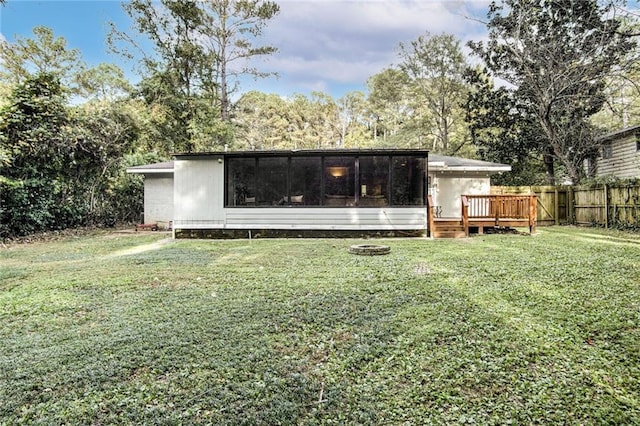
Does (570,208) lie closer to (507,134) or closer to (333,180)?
(507,134)

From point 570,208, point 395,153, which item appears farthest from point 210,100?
point 570,208

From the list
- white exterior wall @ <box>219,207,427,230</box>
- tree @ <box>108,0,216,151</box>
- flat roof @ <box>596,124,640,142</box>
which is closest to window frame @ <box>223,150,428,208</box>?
white exterior wall @ <box>219,207,427,230</box>

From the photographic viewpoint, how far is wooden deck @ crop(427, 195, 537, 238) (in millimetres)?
9875

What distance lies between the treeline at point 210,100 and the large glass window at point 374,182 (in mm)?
5476

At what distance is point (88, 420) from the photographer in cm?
218

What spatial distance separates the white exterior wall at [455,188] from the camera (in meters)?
13.0

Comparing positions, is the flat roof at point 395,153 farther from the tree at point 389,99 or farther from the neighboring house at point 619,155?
the tree at point 389,99

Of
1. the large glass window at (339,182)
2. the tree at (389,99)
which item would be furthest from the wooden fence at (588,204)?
the tree at (389,99)

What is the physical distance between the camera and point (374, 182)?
9891 millimetres

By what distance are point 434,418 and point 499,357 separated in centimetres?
96

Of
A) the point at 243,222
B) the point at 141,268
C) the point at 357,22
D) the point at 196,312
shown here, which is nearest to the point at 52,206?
the point at 243,222

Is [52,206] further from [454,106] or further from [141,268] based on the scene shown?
[454,106]

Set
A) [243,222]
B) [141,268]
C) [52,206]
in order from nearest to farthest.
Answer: [141,268] < [243,222] < [52,206]

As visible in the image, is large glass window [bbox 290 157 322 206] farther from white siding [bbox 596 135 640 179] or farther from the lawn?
white siding [bbox 596 135 640 179]
